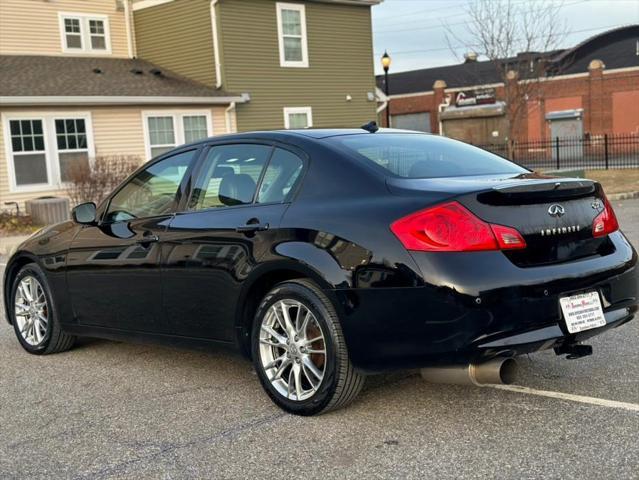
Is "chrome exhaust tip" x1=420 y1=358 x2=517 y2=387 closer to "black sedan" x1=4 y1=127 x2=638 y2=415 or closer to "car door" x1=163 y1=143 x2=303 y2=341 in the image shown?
"black sedan" x1=4 y1=127 x2=638 y2=415

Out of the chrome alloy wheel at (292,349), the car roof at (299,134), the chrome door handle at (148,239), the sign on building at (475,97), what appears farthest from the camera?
the sign on building at (475,97)

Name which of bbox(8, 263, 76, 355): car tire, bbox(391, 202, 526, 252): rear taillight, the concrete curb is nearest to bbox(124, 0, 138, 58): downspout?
the concrete curb

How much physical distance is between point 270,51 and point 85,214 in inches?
725

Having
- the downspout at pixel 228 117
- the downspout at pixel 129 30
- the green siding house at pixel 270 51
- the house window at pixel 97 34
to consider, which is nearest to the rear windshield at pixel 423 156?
the downspout at pixel 228 117

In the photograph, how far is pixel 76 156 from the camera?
771 inches

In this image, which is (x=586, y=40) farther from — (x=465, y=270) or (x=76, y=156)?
(x=465, y=270)

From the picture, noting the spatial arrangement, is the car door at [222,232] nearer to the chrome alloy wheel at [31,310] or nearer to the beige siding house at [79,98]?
the chrome alloy wheel at [31,310]

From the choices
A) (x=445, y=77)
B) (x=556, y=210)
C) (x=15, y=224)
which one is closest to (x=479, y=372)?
(x=556, y=210)

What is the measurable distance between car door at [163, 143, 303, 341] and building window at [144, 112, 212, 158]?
16530mm

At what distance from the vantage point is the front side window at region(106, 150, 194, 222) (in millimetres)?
5191

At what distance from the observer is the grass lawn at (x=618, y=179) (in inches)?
770

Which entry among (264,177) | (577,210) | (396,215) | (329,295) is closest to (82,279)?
(264,177)

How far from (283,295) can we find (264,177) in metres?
0.80

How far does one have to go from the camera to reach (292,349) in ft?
14.2
